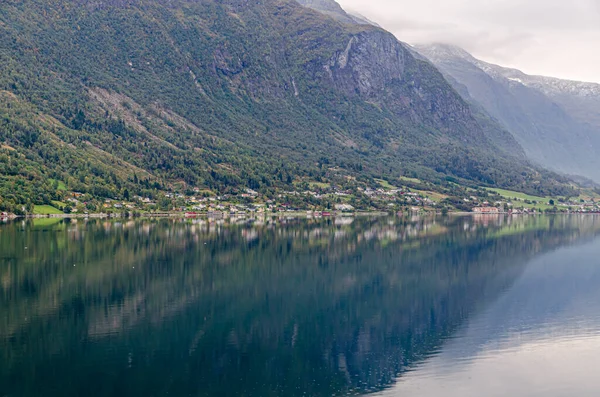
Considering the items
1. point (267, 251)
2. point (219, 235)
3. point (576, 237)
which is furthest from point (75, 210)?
point (576, 237)

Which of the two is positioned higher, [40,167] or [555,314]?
[40,167]

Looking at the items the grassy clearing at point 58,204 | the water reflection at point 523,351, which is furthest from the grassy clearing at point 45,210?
the water reflection at point 523,351

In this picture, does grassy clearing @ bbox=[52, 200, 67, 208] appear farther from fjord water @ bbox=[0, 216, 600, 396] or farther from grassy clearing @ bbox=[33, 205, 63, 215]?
fjord water @ bbox=[0, 216, 600, 396]

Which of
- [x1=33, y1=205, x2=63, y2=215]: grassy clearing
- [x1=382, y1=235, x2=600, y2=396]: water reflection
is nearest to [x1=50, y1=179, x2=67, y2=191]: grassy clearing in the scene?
[x1=33, y1=205, x2=63, y2=215]: grassy clearing

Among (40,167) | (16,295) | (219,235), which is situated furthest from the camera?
(40,167)

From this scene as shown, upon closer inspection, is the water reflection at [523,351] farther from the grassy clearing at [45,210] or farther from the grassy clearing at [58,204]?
the grassy clearing at [58,204]

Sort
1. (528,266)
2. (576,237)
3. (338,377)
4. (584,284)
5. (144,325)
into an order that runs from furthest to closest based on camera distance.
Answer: (576,237), (528,266), (584,284), (144,325), (338,377)

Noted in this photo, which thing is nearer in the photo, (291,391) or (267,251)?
(291,391)

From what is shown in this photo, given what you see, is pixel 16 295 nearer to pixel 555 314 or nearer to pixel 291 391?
pixel 291 391
